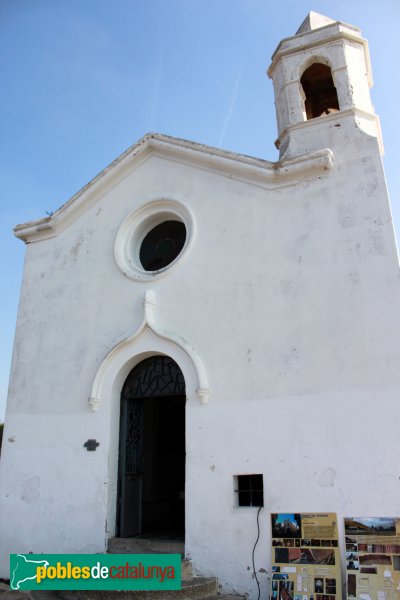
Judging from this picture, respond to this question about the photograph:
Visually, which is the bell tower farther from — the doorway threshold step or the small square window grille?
the doorway threshold step

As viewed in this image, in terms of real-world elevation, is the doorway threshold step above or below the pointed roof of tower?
below

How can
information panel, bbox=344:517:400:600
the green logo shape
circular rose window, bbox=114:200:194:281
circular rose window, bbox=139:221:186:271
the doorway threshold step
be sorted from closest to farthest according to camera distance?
1. information panel, bbox=344:517:400:600
2. the green logo shape
3. the doorway threshold step
4. circular rose window, bbox=114:200:194:281
5. circular rose window, bbox=139:221:186:271

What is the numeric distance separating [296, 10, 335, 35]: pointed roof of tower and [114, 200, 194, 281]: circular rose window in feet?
13.8

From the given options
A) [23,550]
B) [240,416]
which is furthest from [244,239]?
[23,550]

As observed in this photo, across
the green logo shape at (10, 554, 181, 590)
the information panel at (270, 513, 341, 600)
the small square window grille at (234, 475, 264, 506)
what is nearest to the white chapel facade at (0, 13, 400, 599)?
the small square window grille at (234, 475, 264, 506)

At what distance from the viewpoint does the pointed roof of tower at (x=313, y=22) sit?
945cm

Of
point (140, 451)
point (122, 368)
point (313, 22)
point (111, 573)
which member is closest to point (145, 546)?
point (111, 573)

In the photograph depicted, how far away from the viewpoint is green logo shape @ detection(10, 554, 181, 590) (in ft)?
18.5

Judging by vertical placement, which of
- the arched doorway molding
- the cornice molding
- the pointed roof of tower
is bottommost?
the arched doorway molding

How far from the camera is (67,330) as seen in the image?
8.73 meters

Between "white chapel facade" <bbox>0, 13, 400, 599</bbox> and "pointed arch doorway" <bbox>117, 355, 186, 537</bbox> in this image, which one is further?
"pointed arch doorway" <bbox>117, 355, 186, 537</bbox>

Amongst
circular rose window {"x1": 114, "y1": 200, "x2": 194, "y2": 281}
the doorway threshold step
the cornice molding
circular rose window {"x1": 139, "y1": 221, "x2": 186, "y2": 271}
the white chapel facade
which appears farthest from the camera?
circular rose window {"x1": 139, "y1": 221, "x2": 186, "y2": 271}

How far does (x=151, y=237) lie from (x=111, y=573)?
5.39m

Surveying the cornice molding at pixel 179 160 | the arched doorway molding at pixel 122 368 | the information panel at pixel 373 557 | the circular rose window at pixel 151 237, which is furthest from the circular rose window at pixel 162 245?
the information panel at pixel 373 557
